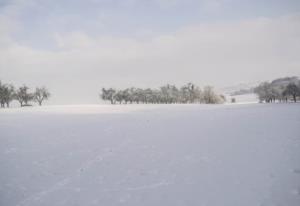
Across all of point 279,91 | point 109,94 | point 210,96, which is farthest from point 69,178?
point 109,94

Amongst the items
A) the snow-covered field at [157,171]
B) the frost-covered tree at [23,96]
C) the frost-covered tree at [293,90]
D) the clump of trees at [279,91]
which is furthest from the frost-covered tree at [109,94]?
the snow-covered field at [157,171]

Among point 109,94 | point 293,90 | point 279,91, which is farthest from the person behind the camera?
point 109,94

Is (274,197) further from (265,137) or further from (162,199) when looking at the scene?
(265,137)

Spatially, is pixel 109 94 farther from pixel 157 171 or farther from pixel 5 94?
pixel 157 171

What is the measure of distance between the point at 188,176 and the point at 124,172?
2.50 m

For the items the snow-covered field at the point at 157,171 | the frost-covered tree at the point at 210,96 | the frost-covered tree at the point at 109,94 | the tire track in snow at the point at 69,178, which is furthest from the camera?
the frost-covered tree at the point at 109,94

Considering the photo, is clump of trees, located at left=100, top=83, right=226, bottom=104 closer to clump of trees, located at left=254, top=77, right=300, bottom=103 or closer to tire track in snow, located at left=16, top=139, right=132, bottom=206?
clump of trees, located at left=254, top=77, right=300, bottom=103

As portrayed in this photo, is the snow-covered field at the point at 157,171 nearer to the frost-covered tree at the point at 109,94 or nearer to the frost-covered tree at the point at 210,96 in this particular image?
the frost-covered tree at the point at 210,96

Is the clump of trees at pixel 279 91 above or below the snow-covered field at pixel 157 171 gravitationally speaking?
above

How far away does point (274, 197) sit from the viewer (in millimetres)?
6645

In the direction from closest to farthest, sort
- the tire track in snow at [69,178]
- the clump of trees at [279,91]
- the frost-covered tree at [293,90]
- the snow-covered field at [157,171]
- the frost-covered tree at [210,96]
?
1. the snow-covered field at [157,171]
2. the tire track in snow at [69,178]
3. the frost-covered tree at [293,90]
4. the clump of trees at [279,91]
5. the frost-covered tree at [210,96]

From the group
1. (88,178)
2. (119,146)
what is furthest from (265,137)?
(88,178)

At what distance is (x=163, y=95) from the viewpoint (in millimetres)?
130375

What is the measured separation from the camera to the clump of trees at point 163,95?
10890 cm
